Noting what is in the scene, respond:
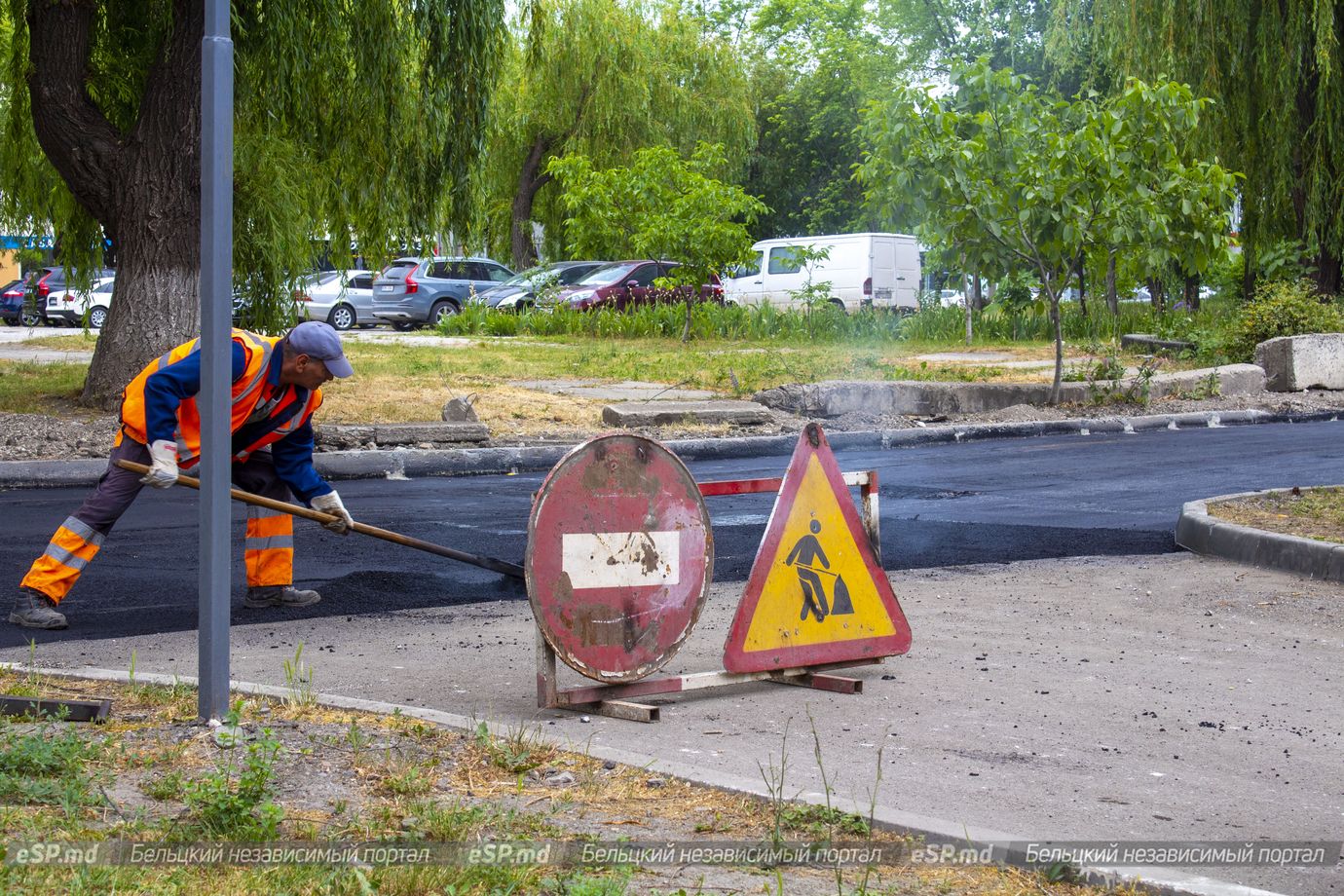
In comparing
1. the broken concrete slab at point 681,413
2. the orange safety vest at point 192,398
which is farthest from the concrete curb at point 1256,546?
the broken concrete slab at point 681,413

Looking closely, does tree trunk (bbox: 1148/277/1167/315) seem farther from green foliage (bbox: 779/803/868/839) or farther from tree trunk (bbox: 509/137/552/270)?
green foliage (bbox: 779/803/868/839)

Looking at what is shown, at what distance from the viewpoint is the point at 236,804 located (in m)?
3.50

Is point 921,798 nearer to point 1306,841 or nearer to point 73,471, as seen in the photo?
point 1306,841

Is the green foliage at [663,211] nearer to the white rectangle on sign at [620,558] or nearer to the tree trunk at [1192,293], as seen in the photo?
the tree trunk at [1192,293]

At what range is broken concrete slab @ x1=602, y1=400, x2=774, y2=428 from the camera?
13711 mm

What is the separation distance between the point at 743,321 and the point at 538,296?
15.9ft

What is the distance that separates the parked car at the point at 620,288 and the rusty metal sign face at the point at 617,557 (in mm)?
23148

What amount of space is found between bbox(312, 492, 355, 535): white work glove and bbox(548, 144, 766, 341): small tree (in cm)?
1729

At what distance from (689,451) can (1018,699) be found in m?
7.77

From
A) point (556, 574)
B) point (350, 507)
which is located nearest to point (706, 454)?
point (350, 507)

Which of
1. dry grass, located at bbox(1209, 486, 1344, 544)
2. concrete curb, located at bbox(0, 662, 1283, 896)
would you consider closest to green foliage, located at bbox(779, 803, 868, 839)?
concrete curb, located at bbox(0, 662, 1283, 896)

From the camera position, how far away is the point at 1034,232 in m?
15.4

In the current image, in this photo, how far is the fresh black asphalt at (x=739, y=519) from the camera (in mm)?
7184

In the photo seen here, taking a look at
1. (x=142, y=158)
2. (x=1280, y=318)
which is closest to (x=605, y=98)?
(x=1280, y=318)
